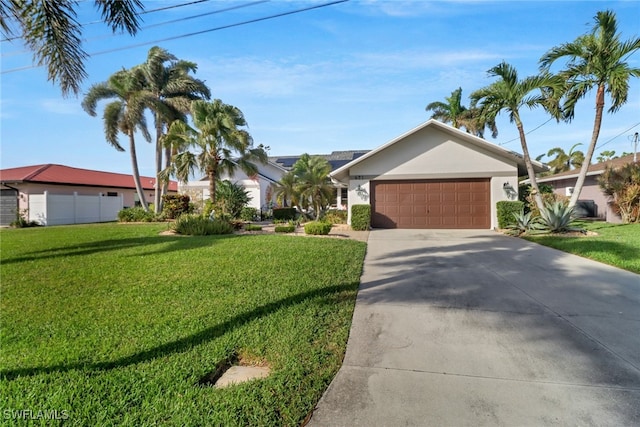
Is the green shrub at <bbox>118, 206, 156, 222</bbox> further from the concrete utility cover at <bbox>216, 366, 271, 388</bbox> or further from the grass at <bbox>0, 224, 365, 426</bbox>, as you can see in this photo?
the concrete utility cover at <bbox>216, 366, 271, 388</bbox>

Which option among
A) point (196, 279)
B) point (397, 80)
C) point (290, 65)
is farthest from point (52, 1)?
point (397, 80)

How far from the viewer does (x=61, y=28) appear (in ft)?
20.3

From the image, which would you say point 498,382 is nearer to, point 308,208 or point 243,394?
point 243,394

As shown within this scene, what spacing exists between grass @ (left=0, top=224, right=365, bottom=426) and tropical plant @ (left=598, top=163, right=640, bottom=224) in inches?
645

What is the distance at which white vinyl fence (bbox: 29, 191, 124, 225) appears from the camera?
20.0 metres

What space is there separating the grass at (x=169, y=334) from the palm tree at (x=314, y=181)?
11.1m

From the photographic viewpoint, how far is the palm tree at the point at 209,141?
15.1 m

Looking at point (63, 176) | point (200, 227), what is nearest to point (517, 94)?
point (200, 227)

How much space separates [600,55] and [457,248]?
10248mm

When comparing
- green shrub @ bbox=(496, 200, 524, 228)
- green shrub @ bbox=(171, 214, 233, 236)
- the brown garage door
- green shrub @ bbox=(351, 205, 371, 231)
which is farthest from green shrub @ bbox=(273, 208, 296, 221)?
green shrub @ bbox=(496, 200, 524, 228)

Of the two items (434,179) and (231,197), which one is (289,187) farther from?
(434,179)

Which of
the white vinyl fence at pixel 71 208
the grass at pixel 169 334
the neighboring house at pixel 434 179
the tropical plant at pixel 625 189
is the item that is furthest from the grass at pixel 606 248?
the white vinyl fence at pixel 71 208

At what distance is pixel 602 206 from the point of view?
1917 cm

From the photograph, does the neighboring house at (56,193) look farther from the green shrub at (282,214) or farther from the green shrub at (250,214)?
the green shrub at (282,214)
